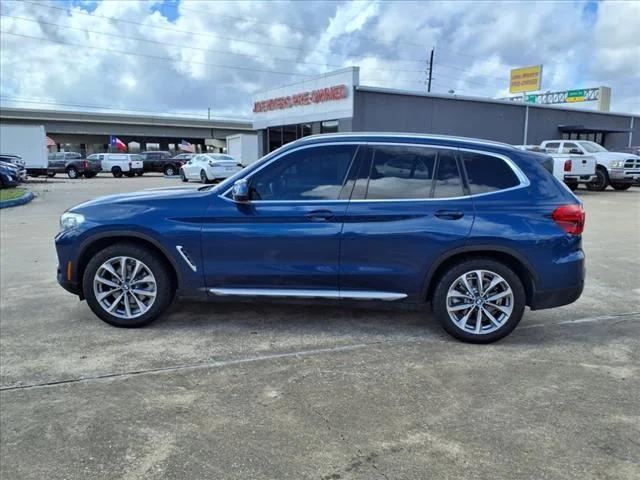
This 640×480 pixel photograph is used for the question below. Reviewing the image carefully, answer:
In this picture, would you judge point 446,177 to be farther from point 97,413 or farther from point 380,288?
point 97,413

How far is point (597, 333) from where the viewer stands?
184 inches

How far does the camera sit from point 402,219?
4.25 m

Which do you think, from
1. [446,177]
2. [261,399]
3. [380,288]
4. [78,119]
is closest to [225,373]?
[261,399]

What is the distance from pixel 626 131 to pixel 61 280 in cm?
3662

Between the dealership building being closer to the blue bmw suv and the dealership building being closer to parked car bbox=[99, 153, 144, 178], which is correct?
parked car bbox=[99, 153, 144, 178]

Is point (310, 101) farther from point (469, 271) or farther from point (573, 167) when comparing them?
point (469, 271)

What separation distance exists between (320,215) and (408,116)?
21.3 m

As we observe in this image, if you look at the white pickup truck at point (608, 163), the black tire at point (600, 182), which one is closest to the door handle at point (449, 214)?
the white pickup truck at point (608, 163)

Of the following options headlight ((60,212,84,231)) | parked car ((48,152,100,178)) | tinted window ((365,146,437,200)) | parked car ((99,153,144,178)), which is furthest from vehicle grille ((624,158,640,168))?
parked car ((48,152,100,178))

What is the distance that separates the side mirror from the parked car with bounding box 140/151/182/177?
112ft

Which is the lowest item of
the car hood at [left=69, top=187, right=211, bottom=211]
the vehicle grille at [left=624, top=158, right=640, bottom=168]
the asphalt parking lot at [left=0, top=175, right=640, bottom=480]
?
the asphalt parking lot at [left=0, top=175, right=640, bottom=480]

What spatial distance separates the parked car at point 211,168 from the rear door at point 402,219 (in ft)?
66.8

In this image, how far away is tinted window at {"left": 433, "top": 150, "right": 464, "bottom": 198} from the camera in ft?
14.1

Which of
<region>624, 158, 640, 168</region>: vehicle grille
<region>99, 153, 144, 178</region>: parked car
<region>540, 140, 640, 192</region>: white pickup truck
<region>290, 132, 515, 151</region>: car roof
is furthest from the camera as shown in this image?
<region>99, 153, 144, 178</region>: parked car
